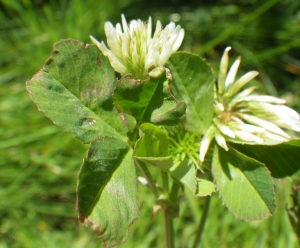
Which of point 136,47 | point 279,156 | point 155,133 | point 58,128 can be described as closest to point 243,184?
point 279,156

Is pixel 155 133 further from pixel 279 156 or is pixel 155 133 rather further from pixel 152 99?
pixel 279 156

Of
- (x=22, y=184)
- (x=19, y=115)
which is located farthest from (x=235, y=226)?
(x=19, y=115)

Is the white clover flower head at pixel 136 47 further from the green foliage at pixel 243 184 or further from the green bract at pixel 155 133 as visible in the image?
the green foliage at pixel 243 184

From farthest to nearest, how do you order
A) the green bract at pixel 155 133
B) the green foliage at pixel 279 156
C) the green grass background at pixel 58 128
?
the green grass background at pixel 58 128 < the green foliage at pixel 279 156 < the green bract at pixel 155 133

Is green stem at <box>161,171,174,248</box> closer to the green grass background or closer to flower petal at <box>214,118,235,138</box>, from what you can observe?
flower petal at <box>214,118,235,138</box>

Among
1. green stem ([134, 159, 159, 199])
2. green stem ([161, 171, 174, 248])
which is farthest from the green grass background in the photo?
green stem ([134, 159, 159, 199])

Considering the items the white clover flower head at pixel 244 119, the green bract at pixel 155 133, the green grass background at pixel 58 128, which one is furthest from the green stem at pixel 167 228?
the green grass background at pixel 58 128

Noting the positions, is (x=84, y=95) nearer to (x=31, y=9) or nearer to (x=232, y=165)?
(x=232, y=165)
